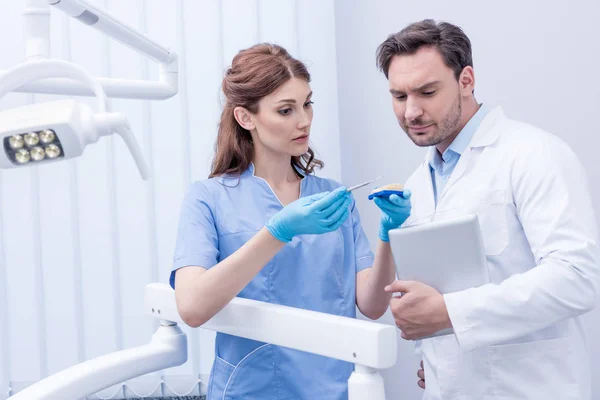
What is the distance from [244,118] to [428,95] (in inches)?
16.8

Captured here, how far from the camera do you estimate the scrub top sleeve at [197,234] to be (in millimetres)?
1476

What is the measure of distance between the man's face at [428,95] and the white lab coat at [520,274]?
3.1 inches

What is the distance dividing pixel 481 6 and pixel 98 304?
1685 millimetres

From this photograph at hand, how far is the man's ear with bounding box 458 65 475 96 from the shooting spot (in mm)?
1603

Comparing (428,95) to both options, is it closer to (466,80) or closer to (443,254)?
(466,80)

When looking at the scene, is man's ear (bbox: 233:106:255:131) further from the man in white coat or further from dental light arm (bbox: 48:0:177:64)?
the man in white coat

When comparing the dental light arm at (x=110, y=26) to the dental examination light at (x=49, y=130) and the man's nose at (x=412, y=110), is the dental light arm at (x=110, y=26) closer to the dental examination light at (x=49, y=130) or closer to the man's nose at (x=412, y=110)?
the dental examination light at (x=49, y=130)

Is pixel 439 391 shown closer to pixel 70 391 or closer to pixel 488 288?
pixel 488 288

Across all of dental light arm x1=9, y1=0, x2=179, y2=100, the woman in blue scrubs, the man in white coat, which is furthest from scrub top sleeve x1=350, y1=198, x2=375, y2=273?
dental light arm x1=9, y1=0, x2=179, y2=100

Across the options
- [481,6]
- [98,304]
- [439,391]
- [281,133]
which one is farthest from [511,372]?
[98,304]

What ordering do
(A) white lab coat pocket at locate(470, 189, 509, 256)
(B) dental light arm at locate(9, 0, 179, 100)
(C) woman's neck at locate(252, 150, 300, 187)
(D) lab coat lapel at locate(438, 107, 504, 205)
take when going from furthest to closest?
(C) woman's neck at locate(252, 150, 300, 187) < (D) lab coat lapel at locate(438, 107, 504, 205) < (A) white lab coat pocket at locate(470, 189, 509, 256) < (B) dental light arm at locate(9, 0, 179, 100)

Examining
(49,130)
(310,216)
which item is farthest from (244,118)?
(49,130)

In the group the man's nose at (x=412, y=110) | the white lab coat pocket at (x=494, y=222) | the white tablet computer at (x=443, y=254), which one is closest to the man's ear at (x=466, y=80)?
the man's nose at (x=412, y=110)

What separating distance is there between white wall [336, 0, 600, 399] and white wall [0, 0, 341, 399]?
0.88 feet
